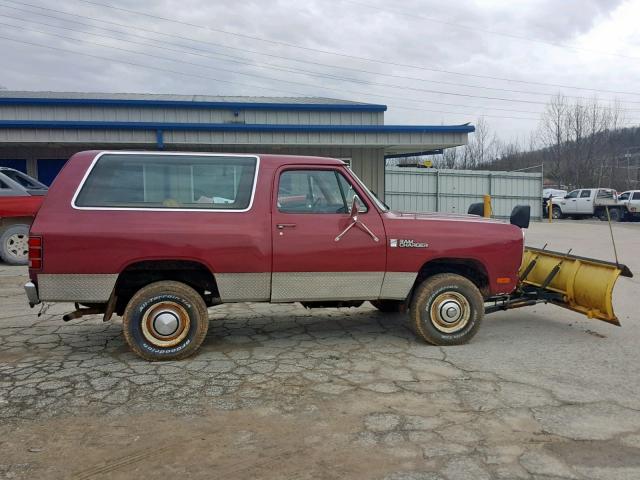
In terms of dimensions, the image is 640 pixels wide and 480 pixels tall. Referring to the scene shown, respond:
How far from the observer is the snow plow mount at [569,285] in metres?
5.68

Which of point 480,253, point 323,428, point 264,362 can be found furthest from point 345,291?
point 323,428

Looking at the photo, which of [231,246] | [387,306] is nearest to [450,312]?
[387,306]

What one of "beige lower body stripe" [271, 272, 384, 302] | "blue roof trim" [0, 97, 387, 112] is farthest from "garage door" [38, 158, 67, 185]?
"beige lower body stripe" [271, 272, 384, 302]

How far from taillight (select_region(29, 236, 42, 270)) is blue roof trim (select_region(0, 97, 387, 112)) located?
44.4 feet

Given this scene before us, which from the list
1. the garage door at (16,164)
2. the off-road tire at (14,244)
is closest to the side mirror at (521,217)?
the off-road tire at (14,244)

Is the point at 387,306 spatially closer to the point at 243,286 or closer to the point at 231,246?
the point at 243,286

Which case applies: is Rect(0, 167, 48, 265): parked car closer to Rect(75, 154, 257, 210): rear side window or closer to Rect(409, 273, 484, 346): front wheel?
Rect(75, 154, 257, 210): rear side window

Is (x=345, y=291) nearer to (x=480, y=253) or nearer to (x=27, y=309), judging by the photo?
(x=480, y=253)

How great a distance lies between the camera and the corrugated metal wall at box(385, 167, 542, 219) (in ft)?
85.7

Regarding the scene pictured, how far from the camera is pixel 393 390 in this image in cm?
432

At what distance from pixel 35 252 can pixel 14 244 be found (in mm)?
7088

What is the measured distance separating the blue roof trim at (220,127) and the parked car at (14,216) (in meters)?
3.55

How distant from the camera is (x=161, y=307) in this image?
4965 millimetres

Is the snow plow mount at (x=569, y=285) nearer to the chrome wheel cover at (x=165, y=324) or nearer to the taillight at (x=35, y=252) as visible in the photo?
the chrome wheel cover at (x=165, y=324)
